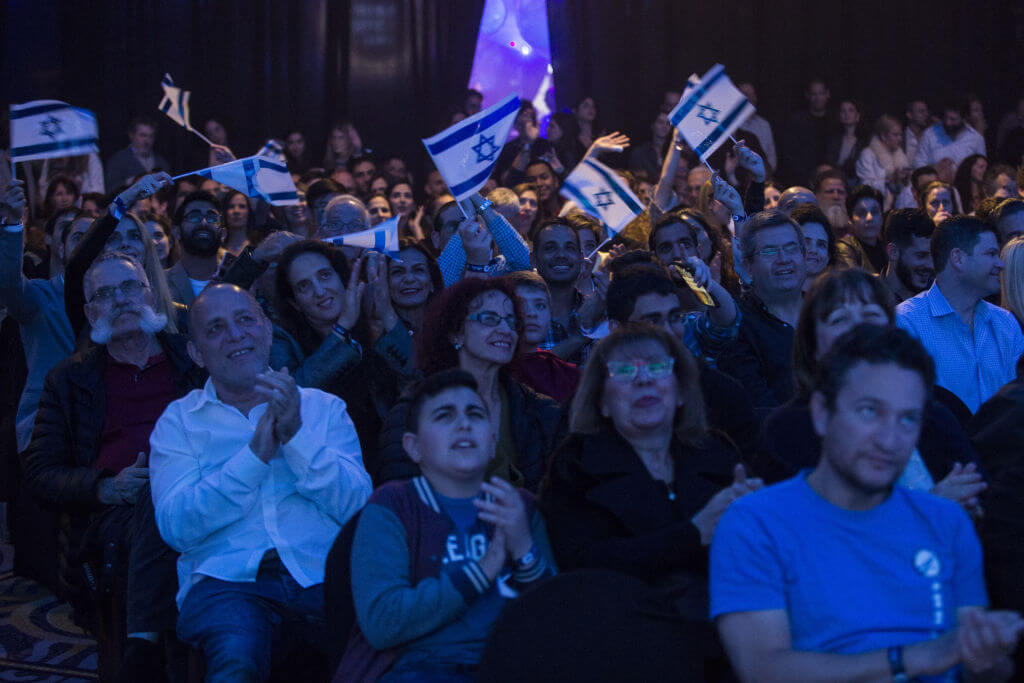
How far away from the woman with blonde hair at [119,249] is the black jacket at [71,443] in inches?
18.3

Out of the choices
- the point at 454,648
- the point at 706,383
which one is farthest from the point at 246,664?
the point at 706,383

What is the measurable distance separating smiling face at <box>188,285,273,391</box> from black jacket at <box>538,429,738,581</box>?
1.08m

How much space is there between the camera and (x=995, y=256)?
177 inches

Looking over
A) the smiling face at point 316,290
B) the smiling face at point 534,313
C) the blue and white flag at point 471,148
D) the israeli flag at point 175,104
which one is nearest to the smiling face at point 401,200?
the israeli flag at point 175,104

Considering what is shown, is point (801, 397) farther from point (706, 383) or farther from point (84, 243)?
point (84, 243)

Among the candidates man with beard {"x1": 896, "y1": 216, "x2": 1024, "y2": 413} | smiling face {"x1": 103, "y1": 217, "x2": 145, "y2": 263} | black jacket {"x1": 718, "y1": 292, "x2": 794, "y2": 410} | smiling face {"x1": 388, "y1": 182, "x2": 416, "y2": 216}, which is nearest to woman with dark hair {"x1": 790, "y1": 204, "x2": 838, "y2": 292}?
man with beard {"x1": 896, "y1": 216, "x2": 1024, "y2": 413}

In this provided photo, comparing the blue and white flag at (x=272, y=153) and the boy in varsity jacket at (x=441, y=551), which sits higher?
the blue and white flag at (x=272, y=153)

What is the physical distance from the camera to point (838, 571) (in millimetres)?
2250

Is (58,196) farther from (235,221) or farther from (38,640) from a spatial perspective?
(38,640)

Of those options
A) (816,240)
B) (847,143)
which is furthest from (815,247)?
(847,143)

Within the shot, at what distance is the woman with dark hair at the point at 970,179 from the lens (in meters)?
8.31

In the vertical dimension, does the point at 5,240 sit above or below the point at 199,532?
above

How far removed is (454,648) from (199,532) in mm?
903

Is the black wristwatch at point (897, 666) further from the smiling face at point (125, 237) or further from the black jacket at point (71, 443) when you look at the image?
the smiling face at point (125, 237)
